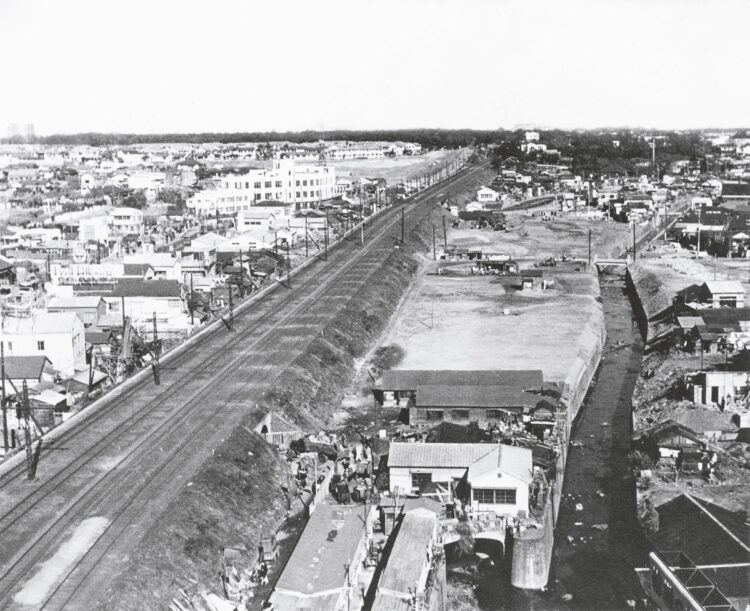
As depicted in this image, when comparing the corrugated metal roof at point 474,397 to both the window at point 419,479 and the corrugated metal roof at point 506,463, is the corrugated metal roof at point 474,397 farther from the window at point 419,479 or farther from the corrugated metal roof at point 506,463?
the window at point 419,479

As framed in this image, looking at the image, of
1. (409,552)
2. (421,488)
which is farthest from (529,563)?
(421,488)

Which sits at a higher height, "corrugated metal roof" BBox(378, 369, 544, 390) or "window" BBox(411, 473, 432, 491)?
"corrugated metal roof" BBox(378, 369, 544, 390)

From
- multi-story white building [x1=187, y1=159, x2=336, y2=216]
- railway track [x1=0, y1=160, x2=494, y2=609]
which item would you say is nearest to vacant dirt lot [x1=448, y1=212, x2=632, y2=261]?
multi-story white building [x1=187, y1=159, x2=336, y2=216]

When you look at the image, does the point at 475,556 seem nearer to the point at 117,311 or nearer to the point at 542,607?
the point at 542,607

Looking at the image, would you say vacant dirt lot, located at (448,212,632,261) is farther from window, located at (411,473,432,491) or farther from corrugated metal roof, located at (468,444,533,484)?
window, located at (411,473,432,491)

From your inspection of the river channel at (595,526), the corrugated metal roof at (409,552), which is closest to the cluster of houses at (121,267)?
the corrugated metal roof at (409,552)

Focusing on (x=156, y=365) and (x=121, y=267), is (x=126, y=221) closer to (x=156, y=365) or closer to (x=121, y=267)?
(x=121, y=267)

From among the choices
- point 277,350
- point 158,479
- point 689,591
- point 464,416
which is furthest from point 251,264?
point 689,591
